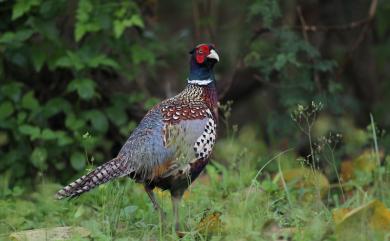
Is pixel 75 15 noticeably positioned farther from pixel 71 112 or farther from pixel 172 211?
pixel 172 211

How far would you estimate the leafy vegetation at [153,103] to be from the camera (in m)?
5.70

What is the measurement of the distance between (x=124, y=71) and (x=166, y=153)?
228 centimetres

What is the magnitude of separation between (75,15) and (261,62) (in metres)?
1.71

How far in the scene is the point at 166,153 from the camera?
17.0 ft

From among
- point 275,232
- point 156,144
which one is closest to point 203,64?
point 156,144

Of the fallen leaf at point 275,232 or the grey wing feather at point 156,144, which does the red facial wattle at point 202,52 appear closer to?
the grey wing feather at point 156,144

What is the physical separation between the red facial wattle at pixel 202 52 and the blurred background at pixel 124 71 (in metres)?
0.75

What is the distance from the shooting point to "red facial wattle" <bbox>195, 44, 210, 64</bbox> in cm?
590

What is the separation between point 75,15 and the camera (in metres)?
7.26

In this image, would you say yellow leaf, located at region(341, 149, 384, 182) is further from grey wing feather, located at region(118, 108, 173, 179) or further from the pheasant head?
grey wing feather, located at region(118, 108, 173, 179)

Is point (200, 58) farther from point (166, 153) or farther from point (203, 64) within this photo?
point (166, 153)

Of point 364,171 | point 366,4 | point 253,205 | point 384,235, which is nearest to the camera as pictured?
point 384,235

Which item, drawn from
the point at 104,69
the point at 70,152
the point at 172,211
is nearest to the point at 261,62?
the point at 104,69

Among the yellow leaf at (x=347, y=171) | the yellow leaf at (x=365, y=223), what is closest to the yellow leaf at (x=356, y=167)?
the yellow leaf at (x=347, y=171)
